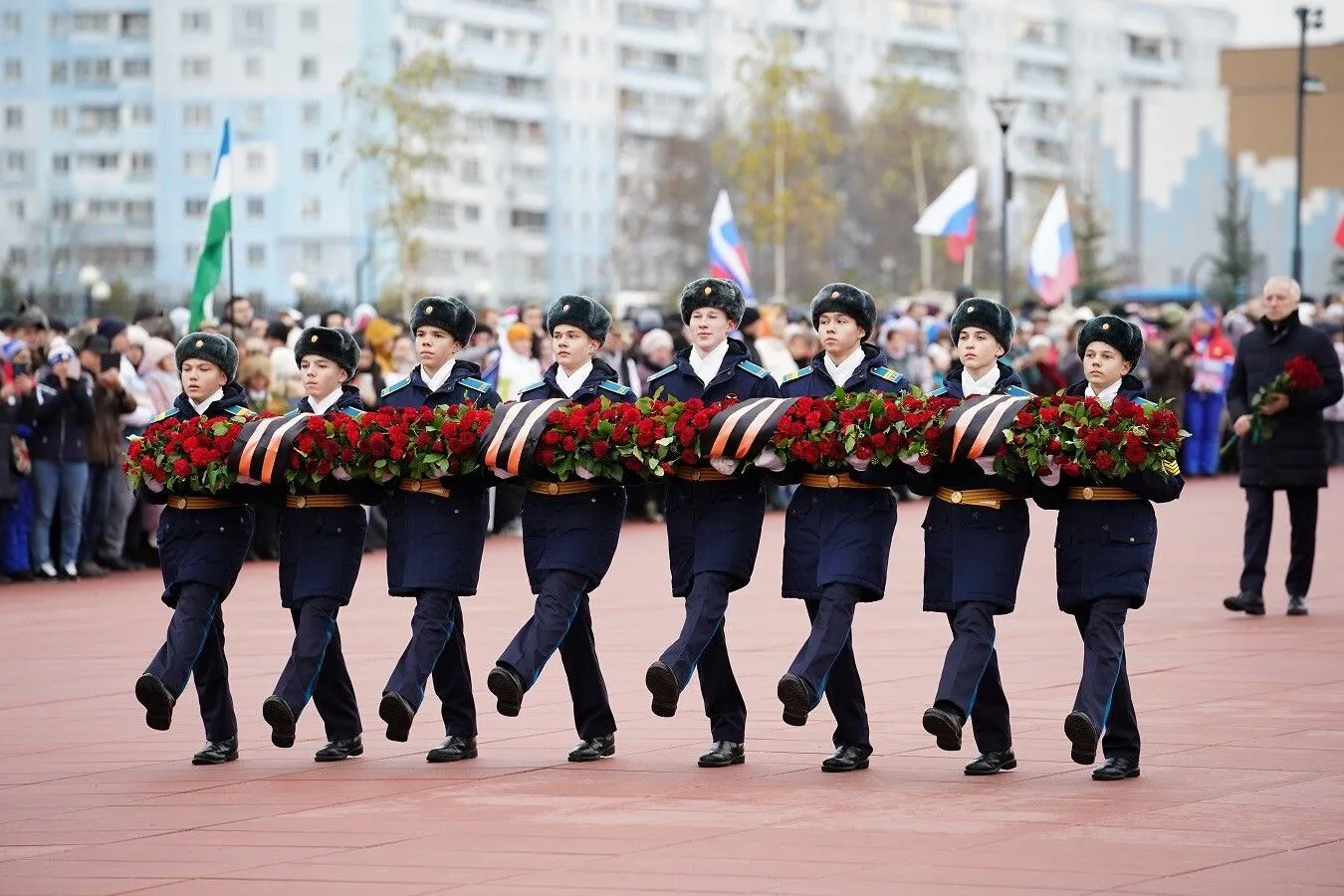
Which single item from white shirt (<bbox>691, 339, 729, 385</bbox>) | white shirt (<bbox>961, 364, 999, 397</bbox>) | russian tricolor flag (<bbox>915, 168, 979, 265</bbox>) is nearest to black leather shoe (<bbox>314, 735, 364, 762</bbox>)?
white shirt (<bbox>691, 339, 729, 385</bbox>)

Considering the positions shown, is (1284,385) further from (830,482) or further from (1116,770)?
(1116,770)

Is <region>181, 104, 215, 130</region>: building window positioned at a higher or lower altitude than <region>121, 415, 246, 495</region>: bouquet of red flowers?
higher

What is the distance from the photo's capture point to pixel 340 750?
34.3ft

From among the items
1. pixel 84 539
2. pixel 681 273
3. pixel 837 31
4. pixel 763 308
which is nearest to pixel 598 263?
pixel 681 273

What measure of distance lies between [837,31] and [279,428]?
122 m

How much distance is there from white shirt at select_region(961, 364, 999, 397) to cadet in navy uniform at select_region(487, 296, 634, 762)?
138cm

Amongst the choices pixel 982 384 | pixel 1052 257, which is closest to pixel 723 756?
pixel 982 384

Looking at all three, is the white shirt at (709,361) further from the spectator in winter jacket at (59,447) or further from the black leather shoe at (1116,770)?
the spectator in winter jacket at (59,447)

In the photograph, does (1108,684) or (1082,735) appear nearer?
(1082,735)

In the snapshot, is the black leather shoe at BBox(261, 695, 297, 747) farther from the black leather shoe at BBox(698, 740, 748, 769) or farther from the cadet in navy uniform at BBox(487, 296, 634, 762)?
the black leather shoe at BBox(698, 740, 748, 769)

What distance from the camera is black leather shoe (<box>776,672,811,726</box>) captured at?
9570mm

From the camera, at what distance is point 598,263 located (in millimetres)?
114875

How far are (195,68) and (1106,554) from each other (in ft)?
320

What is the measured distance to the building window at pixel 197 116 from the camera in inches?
4072
